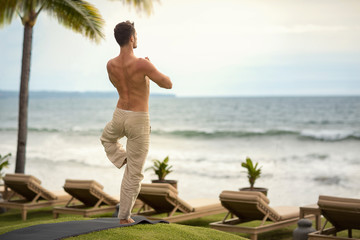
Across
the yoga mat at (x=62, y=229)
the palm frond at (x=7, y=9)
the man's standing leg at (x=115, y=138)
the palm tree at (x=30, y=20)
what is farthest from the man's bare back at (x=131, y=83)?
the palm tree at (x=30, y=20)

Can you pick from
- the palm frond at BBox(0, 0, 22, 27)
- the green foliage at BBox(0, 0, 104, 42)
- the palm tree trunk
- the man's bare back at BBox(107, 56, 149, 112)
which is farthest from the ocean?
the man's bare back at BBox(107, 56, 149, 112)

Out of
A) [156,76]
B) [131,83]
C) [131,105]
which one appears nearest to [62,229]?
[131,105]

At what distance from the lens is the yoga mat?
4230 mm

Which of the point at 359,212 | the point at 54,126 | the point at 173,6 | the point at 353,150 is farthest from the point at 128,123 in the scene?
the point at 54,126

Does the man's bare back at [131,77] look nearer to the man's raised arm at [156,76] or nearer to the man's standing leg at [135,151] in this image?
the man's raised arm at [156,76]

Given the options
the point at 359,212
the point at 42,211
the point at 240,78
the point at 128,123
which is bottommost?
the point at 42,211

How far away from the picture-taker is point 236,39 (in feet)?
125

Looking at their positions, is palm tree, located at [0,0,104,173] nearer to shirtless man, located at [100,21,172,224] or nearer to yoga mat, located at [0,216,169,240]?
yoga mat, located at [0,216,169,240]

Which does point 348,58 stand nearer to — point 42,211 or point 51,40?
point 51,40

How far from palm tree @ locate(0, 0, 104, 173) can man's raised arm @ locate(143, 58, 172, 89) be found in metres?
6.38

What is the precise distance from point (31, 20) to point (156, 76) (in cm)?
664

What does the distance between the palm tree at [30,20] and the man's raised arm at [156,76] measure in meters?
6.38

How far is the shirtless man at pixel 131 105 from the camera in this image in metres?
4.29

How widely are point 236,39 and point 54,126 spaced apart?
1333 cm
